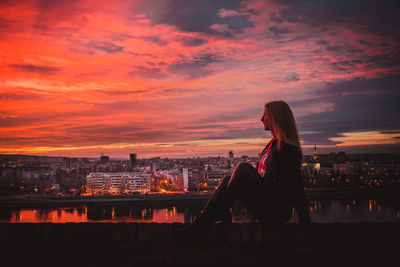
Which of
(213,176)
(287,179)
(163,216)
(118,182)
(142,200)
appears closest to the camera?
(287,179)

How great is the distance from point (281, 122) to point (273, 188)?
0.37m

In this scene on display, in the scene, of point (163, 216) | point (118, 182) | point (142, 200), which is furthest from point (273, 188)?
point (118, 182)

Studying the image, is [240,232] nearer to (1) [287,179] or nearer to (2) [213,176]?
(1) [287,179]

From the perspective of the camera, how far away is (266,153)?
1.98 meters

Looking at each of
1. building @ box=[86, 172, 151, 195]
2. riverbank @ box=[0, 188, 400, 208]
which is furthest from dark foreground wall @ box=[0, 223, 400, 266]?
building @ box=[86, 172, 151, 195]

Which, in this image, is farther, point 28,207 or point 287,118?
point 28,207

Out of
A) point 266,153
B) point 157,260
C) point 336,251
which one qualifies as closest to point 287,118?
point 266,153

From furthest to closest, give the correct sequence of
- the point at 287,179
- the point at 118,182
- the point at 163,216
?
the point at 118,182
the point at 163,216
the point at 287,179

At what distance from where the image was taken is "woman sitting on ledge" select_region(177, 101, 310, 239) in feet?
5.92

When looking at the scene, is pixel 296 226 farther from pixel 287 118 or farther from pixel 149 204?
pixel 149 204

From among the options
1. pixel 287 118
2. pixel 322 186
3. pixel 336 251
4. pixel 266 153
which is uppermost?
pixel 287 118

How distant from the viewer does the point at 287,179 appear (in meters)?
1.82

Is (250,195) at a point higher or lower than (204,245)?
higher

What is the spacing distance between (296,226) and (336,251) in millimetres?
222
